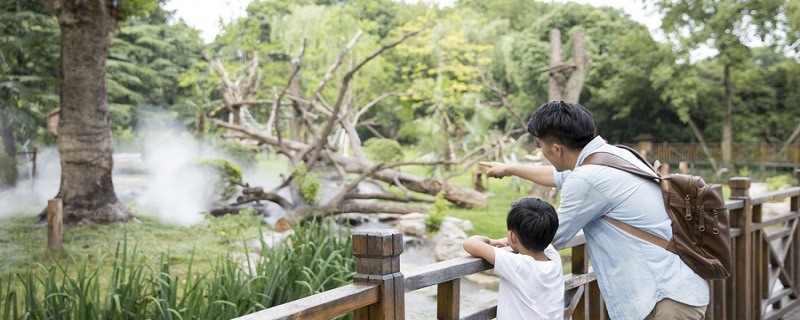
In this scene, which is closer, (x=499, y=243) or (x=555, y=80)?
(x=499, y=243)

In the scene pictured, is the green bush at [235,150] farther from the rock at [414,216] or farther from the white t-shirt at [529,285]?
the white t-shirt at [529,285]

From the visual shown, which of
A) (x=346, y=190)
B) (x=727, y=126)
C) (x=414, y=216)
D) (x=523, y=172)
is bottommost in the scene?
(x=414, y=216)

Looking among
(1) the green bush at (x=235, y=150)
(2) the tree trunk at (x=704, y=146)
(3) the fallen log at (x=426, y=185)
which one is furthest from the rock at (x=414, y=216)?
(2) the tree trunk at (x=704, y=146)

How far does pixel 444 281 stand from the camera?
4.91ft

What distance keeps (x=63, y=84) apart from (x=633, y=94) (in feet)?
49.5

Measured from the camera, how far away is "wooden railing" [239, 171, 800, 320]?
1.25 meters

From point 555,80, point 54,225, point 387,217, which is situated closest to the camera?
point 54,225

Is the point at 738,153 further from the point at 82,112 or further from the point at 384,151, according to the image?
the point at 82,112

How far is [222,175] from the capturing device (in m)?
8.75

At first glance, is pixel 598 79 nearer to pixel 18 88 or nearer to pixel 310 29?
pixel 310 29

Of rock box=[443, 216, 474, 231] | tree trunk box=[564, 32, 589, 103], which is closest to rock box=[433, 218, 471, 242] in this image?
rock box=[443, 216, 474, 231]

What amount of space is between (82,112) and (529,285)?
20.8 feet

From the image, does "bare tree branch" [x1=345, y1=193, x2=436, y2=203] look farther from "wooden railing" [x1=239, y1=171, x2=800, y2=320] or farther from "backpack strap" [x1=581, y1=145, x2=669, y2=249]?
"backpack strap" [x1=581, y1=145, x2=669, y2=249]

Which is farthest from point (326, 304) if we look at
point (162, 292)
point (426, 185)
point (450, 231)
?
point (426, 185)
